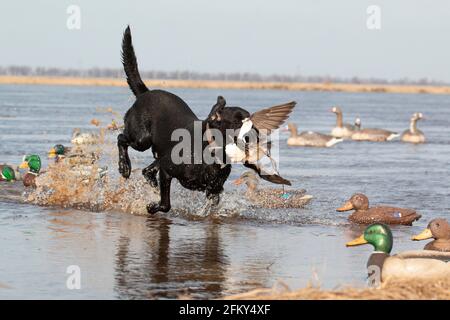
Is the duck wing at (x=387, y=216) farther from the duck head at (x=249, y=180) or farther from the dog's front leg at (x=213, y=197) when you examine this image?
the duck head at (x=249, y=180)

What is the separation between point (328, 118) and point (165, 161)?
3251cm

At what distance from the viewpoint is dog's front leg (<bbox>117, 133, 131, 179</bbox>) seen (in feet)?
38.8

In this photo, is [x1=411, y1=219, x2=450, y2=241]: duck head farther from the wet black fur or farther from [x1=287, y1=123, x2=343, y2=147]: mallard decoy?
[x1=287, y1=123, x2=343, y2=147]: mallard decoy

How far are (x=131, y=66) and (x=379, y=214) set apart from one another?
3.69 metres

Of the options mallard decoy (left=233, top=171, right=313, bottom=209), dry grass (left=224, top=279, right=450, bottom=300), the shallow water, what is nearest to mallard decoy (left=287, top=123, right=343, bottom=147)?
the shallow water

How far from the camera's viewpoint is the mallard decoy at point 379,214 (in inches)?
456

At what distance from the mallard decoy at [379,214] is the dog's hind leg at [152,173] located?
252 cm

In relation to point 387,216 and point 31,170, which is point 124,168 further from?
point 31,170

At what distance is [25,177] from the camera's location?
1475cm

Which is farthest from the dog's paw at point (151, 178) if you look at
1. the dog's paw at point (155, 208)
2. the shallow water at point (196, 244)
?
the dog's paw at point (155, 208)

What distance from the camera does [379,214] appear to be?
11.7m

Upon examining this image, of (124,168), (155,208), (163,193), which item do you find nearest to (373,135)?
(124,168)
